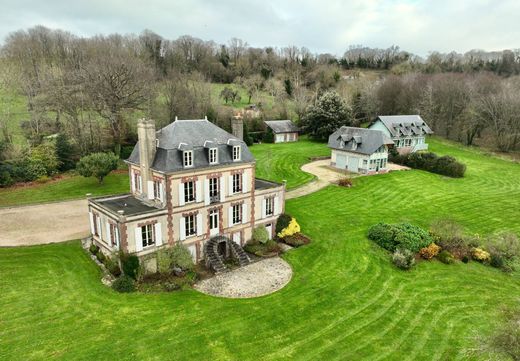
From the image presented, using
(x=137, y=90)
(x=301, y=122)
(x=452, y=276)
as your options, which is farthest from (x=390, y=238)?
(x=301, y=122)

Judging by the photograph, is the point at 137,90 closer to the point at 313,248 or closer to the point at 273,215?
the point at 273,215

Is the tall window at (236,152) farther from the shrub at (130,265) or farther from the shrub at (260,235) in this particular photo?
the shrub at (130,265)

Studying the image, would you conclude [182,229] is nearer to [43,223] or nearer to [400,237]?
[43,223]

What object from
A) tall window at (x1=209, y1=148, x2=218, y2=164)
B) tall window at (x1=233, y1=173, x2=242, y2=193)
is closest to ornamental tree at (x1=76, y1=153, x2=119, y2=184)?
tall window at (x1=209, y1=148, x2=218, y2=164)

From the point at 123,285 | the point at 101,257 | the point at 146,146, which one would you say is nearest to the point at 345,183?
the point at 146,146

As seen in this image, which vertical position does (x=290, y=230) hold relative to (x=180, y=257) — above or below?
below

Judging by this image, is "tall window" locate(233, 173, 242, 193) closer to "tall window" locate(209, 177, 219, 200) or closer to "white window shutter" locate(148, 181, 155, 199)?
"tall window" locate(209, 177, 219, 200)

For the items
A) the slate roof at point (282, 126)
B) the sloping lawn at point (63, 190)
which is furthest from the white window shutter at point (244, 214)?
the slate roof at point (282, 126)
